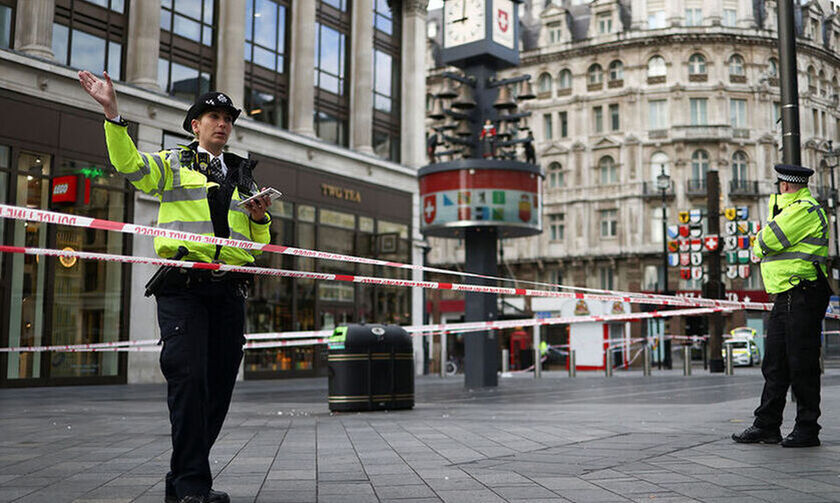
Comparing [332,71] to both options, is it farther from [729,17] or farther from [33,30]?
[729,17]

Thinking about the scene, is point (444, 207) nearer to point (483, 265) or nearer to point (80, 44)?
point (483, 265)

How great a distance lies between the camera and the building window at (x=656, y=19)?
182 ft

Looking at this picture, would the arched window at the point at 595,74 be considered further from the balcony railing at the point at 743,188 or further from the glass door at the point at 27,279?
the glass door at the point at 27,279

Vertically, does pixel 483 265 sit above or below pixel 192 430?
above

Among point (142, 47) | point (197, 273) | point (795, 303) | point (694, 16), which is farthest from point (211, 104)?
point (694, 16)

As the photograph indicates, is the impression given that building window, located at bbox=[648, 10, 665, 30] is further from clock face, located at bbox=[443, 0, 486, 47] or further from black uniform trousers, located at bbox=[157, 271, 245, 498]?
black uniform trousers, located at bbox=[157, 271, 245, 498]

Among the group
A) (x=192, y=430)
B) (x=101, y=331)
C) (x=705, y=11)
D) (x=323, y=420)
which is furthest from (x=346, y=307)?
(x=705, y=11)

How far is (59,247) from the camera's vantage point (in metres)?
21.8

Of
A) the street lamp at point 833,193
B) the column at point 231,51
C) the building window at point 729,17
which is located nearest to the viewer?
the column at point 231,51

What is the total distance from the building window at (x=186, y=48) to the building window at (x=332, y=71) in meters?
4.84

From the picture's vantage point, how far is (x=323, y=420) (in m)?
10.7

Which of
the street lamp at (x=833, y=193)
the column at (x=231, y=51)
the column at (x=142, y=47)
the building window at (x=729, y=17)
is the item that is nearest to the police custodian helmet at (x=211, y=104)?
the column at (x=142, y=47)

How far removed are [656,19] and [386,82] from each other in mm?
28319

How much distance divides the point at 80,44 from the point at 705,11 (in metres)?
43.1
